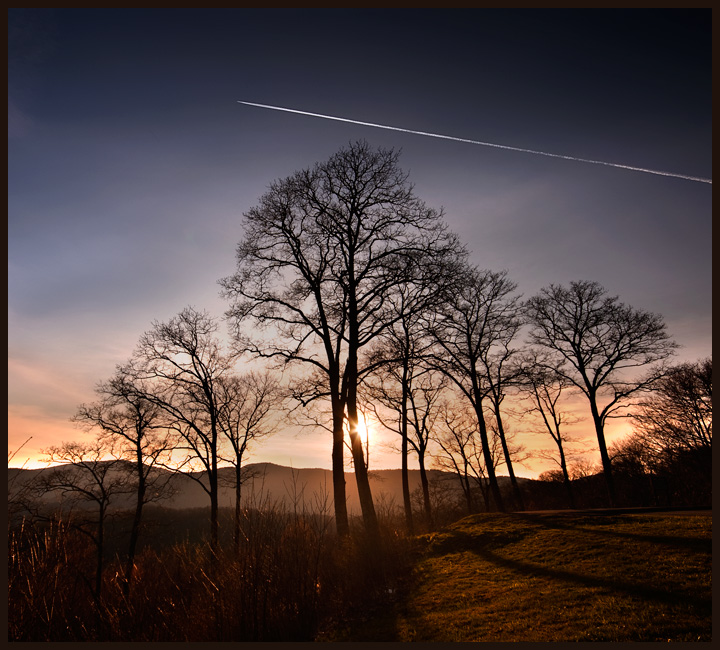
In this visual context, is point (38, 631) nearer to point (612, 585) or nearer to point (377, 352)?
point (612, 585)

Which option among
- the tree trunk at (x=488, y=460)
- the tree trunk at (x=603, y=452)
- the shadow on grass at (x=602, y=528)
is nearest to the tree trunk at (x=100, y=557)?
the shadow on grass at (x=602, y=528)

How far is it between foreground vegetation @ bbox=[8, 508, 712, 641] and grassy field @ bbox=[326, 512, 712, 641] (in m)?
0.02

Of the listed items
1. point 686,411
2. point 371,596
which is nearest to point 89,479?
point 371,596

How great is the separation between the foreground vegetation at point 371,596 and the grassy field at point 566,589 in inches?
0.9

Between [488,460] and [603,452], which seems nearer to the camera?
[488,460]

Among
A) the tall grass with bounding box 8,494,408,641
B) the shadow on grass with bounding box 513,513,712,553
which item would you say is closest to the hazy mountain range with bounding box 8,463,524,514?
the tall grass with bounding box 8,494,408,641

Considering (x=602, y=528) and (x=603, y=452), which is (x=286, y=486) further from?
(x=603, y=452)

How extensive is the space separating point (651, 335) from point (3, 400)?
25.7m

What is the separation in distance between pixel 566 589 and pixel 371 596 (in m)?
4.04

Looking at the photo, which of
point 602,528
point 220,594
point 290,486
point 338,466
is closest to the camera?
point 220,594

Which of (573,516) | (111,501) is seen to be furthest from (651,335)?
(111,501)

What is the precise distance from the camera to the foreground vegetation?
17.3 feet

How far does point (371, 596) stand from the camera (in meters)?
8.62

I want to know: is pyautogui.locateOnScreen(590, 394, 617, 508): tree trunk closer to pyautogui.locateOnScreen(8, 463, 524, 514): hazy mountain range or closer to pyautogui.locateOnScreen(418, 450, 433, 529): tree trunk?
pyautogui.locateOnScreen(418, 450, 433, 529): tree trunk
